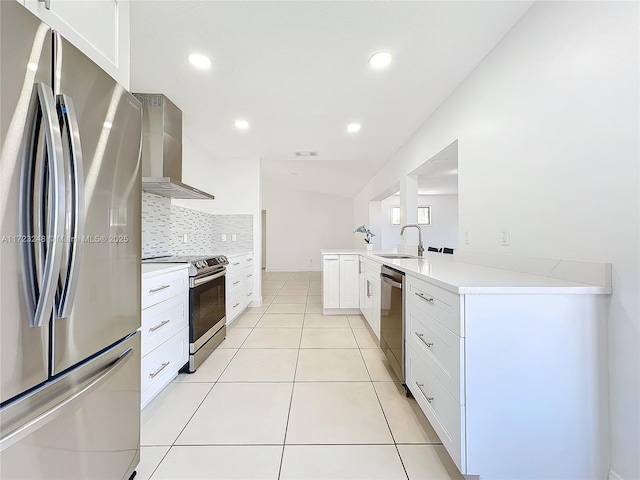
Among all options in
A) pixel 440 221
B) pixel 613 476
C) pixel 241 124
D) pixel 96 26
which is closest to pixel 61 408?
pixel 96 26

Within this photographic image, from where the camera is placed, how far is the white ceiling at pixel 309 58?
57.5 inches

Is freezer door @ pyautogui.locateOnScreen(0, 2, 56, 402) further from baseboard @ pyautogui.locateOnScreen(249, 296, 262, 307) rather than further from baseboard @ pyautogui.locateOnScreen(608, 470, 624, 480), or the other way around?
baseboard @ pyautogui.locateOnScreen(249, 296, 262, 307)

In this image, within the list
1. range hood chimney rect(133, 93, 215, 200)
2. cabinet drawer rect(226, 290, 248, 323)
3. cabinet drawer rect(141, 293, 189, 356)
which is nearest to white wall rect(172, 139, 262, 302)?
cabinet drawer rect(226, 290, 248, 323)

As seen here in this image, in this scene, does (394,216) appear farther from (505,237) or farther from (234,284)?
(505,237)

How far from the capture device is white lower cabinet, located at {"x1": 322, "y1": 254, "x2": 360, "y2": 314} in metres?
3.64

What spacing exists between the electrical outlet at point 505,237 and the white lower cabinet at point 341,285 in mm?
2105

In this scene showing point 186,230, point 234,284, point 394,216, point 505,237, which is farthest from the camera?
point 394,216

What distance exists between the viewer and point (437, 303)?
124 cm

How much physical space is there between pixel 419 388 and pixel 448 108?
7.35ft

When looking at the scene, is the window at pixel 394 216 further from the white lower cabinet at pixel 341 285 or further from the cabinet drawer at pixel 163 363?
the cabinet drawer at pixel 163 363

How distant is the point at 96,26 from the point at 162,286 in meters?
1.33

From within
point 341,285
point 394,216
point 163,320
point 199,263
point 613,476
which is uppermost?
point 394,216

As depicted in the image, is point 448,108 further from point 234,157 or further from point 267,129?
point 234,157

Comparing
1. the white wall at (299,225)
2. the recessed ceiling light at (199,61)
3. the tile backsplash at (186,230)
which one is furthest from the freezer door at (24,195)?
the white wall at (299,225)
